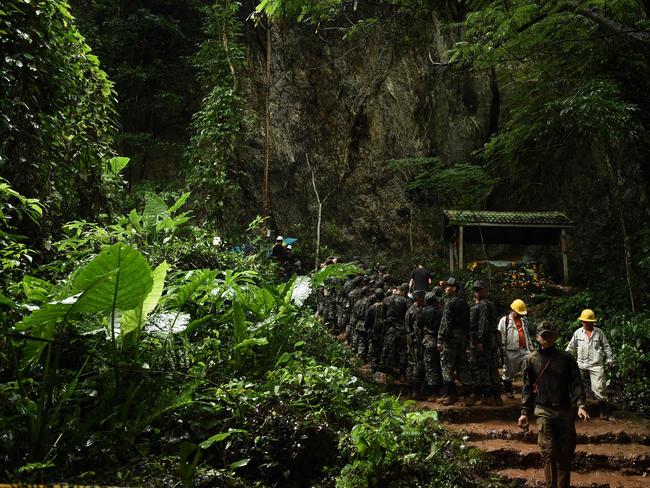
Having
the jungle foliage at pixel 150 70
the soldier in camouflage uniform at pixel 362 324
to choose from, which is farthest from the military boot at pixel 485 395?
the jungle foliage at pixel 150 70

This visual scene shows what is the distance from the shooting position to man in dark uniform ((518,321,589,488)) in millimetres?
4801

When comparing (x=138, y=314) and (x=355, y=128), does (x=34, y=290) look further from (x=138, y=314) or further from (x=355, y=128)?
(x=355, y=128)

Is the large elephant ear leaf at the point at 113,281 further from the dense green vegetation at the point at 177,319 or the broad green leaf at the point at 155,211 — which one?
the broad green leaf at the point at 155,211

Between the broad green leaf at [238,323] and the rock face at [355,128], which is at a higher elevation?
the rock face at [355,128]

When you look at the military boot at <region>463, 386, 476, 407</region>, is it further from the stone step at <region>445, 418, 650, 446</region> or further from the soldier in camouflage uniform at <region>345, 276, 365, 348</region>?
the soldier in camouflage uniform at <region>345, 276, 365, 348</region>

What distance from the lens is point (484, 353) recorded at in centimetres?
736

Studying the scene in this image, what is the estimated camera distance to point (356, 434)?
13.9 feet

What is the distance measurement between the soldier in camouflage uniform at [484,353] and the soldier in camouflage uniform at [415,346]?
2.88 feet

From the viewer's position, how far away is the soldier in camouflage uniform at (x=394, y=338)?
8766mm

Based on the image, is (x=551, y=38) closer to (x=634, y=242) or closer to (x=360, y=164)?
(x=634, y=242)

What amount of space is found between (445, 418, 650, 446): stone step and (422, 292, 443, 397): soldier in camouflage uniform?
102cm

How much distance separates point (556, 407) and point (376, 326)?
4.45 m

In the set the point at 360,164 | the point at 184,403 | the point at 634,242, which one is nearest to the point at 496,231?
the point at 634,242

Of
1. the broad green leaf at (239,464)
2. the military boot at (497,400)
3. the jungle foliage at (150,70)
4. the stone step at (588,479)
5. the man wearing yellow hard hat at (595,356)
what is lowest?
the stone step at (588,479)
